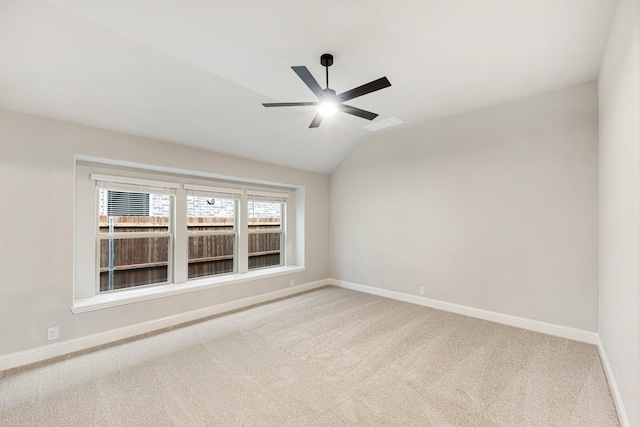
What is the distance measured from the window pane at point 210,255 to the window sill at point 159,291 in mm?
178

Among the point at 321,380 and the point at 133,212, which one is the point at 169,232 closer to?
the point at 133,212

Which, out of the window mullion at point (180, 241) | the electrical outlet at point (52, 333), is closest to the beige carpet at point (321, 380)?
the electrical outlet at point (52, 333)

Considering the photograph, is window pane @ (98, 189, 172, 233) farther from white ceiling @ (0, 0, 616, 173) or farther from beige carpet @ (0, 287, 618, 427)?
beige carpet @ (0, 287, 618, 427)

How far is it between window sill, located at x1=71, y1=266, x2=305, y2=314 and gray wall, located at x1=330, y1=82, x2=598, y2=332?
2.16m

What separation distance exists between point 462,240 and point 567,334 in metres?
1.57

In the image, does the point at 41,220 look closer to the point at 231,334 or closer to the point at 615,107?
the point at 231,334

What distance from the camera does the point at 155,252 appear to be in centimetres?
403

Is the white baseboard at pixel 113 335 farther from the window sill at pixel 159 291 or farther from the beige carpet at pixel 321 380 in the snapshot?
the window sill at pixel 159 291

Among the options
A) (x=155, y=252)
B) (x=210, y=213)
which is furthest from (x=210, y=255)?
(x=155, y=252)

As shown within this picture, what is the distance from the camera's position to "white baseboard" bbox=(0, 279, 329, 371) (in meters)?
2.68

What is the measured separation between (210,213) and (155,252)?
3.28ft

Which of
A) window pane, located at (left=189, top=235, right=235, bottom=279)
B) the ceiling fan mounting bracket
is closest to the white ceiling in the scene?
the ceiling fan mounting bracket

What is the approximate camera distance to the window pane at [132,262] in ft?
11.8

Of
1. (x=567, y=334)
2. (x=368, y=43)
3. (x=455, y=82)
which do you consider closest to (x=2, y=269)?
(x=368, y=43)
